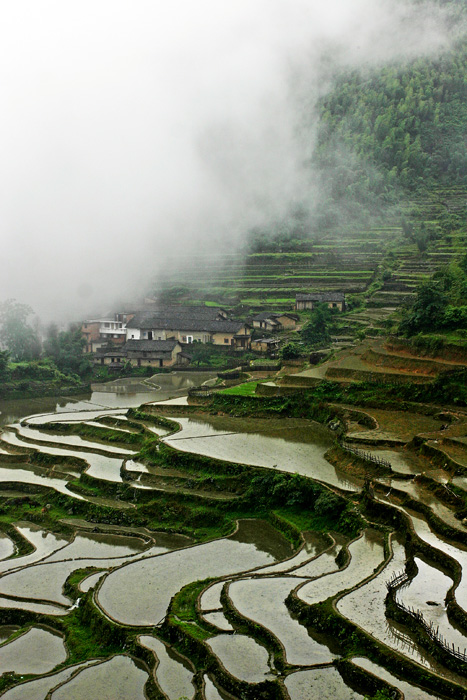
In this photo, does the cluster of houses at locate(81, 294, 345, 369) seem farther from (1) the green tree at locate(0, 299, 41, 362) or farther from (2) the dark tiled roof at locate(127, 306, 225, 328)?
(1) the green tree at locate(0, 299, 41, 362)

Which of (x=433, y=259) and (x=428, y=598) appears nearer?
(x=428, y=598)

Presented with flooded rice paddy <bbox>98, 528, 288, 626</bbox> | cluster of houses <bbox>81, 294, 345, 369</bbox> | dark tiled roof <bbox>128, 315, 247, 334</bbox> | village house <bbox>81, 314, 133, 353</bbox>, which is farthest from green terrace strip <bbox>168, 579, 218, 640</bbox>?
village house <bbox>81, 314, 133, 353</bbox>

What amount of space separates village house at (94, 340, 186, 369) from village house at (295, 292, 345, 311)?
11.0 m

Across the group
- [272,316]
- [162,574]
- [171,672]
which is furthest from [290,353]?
[171,672]

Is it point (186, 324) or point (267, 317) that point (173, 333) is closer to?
point (186, 324)

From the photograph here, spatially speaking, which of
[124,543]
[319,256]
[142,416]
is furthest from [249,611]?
[319,256]

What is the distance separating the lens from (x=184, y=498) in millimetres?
22000

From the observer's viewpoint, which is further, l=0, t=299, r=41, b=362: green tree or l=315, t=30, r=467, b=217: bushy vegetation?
l=315, t=30, r=467, b=217: bushy vegetation

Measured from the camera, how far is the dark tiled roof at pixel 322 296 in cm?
5684

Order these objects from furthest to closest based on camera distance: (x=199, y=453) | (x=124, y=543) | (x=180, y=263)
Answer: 1. (x=180, y=263)
2. (x=199, y=453)
3. (x=124, y=543)

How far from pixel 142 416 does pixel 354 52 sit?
104426 millimetres

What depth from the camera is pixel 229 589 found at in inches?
581

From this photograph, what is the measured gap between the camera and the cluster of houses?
54.1 meters

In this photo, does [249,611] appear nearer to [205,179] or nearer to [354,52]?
[205,179]
